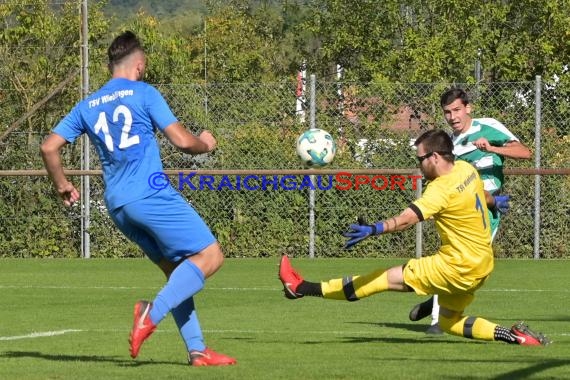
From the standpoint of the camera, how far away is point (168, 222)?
25.5 ft

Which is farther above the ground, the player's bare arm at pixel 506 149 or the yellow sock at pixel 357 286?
the player's bare arm at pixel 506 149

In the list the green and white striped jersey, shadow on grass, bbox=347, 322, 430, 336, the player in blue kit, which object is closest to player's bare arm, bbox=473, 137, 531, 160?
the green and white striped jersey

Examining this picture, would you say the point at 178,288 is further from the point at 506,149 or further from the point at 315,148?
the point at 315,148

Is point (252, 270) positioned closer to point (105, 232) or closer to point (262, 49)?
point (105, 232)

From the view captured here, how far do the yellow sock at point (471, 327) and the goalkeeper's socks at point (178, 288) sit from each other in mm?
2016

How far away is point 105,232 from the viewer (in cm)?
2050

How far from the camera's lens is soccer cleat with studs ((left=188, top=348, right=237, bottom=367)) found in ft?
25.7

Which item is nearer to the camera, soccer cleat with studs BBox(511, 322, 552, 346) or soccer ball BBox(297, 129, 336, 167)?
soccer cleat with studs BBox(511, 322, 552, 346)

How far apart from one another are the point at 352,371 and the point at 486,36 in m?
18.4

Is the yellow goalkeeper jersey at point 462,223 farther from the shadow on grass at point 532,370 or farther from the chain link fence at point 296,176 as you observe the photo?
the chain link fence at point 296,176

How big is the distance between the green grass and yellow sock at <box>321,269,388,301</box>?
0.35 metres

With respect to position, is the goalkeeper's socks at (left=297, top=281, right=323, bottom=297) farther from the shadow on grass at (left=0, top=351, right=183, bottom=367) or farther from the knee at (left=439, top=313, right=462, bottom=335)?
the shadow on grass at (left=0, top=351, right=183, bottom=367)

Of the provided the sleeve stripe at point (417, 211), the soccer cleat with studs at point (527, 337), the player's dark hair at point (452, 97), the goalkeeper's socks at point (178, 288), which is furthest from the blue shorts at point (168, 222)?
the player's dark hair at point (452, 97)

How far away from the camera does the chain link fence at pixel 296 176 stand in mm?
19391
